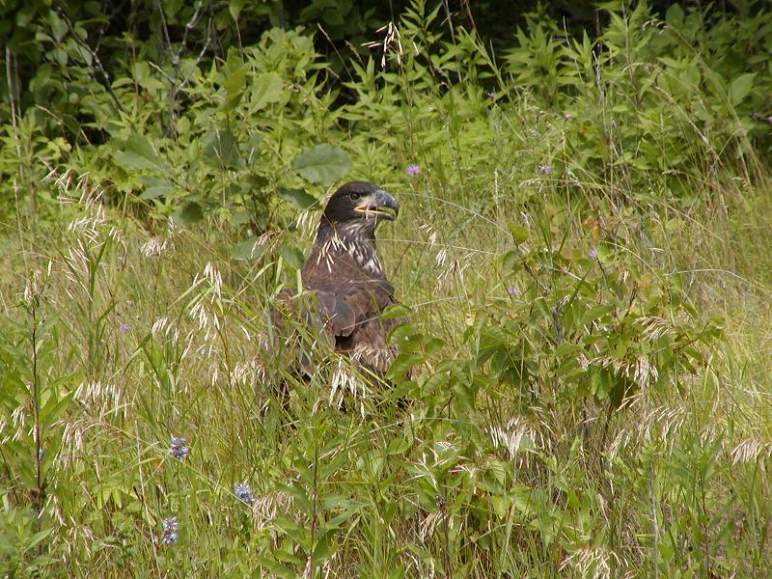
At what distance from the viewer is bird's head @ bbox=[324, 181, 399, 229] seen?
5.64 metres

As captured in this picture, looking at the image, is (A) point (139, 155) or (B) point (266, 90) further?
(B) point (266, 90)

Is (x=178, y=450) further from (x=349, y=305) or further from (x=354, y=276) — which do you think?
(x=354, y=276)

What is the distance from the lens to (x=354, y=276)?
5059mm

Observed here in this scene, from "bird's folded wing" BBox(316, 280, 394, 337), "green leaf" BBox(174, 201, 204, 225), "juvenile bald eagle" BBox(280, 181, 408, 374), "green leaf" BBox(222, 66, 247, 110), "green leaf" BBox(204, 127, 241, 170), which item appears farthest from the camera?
"green leaf" BBox(174, 201, 204, 225)

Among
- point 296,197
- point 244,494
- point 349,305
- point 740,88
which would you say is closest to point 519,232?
point 244,494

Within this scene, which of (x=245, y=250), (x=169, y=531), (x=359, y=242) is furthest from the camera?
(x=359, y=242)

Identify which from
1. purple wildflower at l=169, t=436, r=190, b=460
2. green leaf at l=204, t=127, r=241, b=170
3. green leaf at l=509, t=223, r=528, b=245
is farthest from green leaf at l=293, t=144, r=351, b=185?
purple wildflower at l=169, t=436, r=190, b=460

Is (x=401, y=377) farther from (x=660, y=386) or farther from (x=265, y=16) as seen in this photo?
(x=265, y=16)

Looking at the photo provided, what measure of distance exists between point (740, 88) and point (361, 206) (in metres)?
1.95

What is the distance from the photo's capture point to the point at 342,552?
3508 millimetres

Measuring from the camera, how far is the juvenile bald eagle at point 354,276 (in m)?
4.36

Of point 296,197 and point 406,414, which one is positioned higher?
point 406,414

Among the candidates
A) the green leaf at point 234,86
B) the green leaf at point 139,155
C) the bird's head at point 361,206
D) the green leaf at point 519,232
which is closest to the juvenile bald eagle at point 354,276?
the bird's head at point 361,206

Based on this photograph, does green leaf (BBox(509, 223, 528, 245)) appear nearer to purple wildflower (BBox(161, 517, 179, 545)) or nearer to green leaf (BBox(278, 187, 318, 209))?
purple wildflower (BBox(161, 517, 179, 545))
